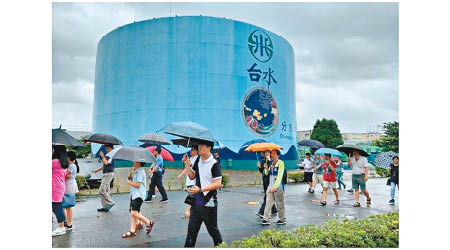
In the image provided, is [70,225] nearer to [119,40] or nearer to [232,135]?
[232,135]

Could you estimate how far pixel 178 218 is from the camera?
7.88 metres

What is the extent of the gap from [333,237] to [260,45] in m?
25.8

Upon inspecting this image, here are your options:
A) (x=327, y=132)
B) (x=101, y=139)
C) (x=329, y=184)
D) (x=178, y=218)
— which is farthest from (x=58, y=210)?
(x=327, y=132)

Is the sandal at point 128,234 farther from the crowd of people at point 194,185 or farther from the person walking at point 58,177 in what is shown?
the person walking at point 58,177

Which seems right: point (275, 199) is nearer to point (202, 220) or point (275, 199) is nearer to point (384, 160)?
point (202, 220)

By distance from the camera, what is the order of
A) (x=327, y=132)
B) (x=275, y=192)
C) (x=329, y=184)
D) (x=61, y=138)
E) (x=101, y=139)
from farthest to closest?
(x=327, y=132) → (x=329, y=184) → (x=101, y=139) → (x=275, y=192) → (x=61, y=138)

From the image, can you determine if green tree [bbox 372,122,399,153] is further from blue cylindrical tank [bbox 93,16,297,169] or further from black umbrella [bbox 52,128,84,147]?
black umbrella [bbox 52,128,84,147]

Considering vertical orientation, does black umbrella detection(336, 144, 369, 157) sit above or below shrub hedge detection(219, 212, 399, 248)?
above

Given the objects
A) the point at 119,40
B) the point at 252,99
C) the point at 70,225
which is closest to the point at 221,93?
the point at 252,99

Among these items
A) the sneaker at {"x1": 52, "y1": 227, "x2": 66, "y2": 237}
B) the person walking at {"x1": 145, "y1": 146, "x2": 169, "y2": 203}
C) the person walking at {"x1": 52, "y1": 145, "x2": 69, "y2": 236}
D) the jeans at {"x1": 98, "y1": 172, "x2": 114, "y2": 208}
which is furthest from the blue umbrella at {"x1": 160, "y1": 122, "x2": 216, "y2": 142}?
the person walking at {"x1": 145, "y1": 146, "x2": 169, "y2": 203}

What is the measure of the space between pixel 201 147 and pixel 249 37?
2526cm

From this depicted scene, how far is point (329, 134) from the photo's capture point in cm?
4578

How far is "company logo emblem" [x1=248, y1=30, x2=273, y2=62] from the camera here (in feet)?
93.9

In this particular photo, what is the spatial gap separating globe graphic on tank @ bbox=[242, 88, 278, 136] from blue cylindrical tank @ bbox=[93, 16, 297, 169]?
0.27 feet
